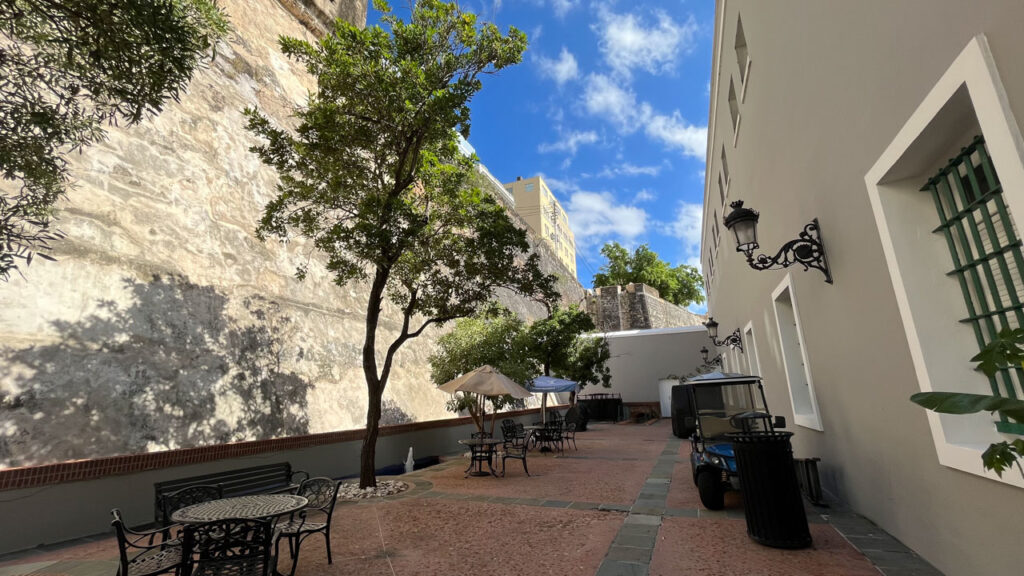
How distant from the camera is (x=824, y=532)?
14.1 ft

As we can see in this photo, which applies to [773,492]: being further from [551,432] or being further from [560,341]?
[560,341]

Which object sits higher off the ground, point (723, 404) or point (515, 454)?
point (723, 404)

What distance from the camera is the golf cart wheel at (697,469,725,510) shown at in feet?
18.1

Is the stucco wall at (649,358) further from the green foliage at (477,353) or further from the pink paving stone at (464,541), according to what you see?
the pink paving stone at (464,541)

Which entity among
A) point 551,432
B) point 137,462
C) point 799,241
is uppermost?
point 799,241

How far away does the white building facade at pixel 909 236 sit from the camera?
2.32 metres

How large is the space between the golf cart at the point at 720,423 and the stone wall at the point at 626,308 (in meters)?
29.3

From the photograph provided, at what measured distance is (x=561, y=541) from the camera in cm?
464

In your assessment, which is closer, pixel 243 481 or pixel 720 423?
pixel 243 481

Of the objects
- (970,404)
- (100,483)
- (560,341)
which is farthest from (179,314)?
(560,341)

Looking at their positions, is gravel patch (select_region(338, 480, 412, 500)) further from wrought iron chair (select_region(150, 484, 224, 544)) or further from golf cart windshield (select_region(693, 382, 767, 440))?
golf cart windshield (select_region(693, 382, 767, 440))

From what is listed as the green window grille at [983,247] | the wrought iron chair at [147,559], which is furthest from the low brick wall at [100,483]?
the green window grille at [983,247]

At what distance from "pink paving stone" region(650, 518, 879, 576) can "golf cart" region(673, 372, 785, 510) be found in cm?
86

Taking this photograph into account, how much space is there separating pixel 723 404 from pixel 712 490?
61.0 inches
